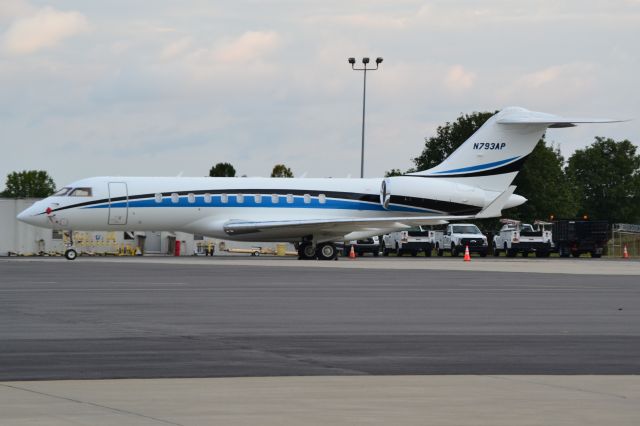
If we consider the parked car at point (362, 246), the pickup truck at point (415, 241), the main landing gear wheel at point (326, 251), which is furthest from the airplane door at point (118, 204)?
the pickup truck at point (415, 241)

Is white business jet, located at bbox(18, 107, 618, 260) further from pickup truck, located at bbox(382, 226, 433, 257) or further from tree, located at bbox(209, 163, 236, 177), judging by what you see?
tree, located at bbox(209, 163, 236, 177)

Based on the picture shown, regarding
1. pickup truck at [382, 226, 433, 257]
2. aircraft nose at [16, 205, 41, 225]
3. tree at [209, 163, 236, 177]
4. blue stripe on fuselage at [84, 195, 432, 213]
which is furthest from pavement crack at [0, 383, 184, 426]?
tree at [209, 163, 236, 177]

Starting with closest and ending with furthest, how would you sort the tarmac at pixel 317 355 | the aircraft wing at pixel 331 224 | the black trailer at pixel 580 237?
the tarmac at pixel 317 355
the aircraft wing at pixel 331 224
the black trailer at pixel 580 237

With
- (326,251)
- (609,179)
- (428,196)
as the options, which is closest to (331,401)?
(326,251)

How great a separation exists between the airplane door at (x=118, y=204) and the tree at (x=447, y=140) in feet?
204

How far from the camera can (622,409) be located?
365 inches

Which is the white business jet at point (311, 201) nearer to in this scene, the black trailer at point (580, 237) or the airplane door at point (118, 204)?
the airplane door at point (118, 204)

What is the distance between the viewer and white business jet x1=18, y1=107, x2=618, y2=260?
46.0 meters

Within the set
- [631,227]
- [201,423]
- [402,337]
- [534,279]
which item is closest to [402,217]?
[534,279]

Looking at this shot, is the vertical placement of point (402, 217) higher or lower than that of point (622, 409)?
higher

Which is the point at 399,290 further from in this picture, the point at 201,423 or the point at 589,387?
the point at 201,423

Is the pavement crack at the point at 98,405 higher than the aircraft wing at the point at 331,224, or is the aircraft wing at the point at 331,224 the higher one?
the aircraft wing at the point at 331,224

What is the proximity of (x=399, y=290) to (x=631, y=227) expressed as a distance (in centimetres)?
10814

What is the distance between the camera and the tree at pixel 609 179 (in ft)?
539
